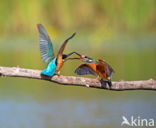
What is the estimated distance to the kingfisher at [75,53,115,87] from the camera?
321 centimetres

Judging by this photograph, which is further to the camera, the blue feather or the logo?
the logo

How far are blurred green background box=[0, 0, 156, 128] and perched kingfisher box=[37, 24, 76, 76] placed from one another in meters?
1.77

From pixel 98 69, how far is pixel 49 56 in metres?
0.24

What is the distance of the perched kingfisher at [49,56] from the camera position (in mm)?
3150

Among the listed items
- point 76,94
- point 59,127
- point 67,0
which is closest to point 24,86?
point 76,94

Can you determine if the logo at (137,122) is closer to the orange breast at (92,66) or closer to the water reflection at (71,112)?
the water reflection at (71,112)

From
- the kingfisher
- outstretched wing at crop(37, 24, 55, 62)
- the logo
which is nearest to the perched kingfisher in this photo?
Result: outstretched wing at crop(37, 24, 55, 62)

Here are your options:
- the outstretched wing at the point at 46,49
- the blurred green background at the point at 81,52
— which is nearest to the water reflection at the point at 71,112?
the blurred green background at the point at 81,52

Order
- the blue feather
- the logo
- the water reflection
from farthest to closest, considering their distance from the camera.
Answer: the water reflection
the logo
the blue feather

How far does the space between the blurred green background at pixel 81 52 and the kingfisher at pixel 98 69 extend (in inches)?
66.2

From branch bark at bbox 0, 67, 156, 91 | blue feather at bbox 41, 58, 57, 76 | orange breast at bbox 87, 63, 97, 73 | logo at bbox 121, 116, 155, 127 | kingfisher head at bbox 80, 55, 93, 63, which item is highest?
kingfisher head at bbox 80, 55, 93, 63

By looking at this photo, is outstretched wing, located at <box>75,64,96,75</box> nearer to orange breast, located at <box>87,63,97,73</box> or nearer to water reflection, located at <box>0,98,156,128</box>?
orange breast, located at <box>87,63,97,73</box>

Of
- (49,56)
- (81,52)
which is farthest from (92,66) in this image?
(81,52)

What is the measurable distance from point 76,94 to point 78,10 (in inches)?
147
